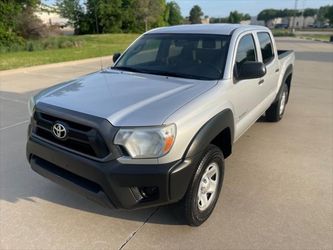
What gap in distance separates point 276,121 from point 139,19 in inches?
1754

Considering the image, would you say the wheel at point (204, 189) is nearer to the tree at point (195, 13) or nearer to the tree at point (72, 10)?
the tree at point (72, 10)

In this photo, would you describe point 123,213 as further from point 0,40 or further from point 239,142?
point 0,40

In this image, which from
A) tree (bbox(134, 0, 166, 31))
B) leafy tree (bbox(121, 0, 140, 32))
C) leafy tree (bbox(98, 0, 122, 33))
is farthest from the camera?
leafy tree (bbox(121, 0, 140, 32))

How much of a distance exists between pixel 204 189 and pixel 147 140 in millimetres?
872

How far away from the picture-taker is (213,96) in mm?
3070

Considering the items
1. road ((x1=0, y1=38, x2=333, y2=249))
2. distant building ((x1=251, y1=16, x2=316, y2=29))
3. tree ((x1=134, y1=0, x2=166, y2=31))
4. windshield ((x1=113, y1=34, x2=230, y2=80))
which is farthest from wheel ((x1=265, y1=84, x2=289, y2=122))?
distant building ((x1=251, y1=16, x2=316, y2=29))

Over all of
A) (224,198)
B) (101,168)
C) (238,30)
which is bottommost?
(224,198)

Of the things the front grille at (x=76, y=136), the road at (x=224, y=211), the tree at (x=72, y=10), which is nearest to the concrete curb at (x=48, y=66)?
the road at (x=224, y=211)

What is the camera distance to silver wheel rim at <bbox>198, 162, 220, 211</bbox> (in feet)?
9.84

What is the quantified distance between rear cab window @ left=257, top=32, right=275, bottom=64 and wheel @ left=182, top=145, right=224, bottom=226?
2.26 meters

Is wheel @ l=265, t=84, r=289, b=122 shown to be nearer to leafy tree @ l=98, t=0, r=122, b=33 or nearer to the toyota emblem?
the toyota emblem

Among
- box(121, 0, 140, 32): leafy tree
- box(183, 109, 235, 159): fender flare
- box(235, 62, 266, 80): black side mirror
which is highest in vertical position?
box(121, 0, 140, 32): leafy tree

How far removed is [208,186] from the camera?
312cm

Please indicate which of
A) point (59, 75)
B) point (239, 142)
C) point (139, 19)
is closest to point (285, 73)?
point (239, 142)
